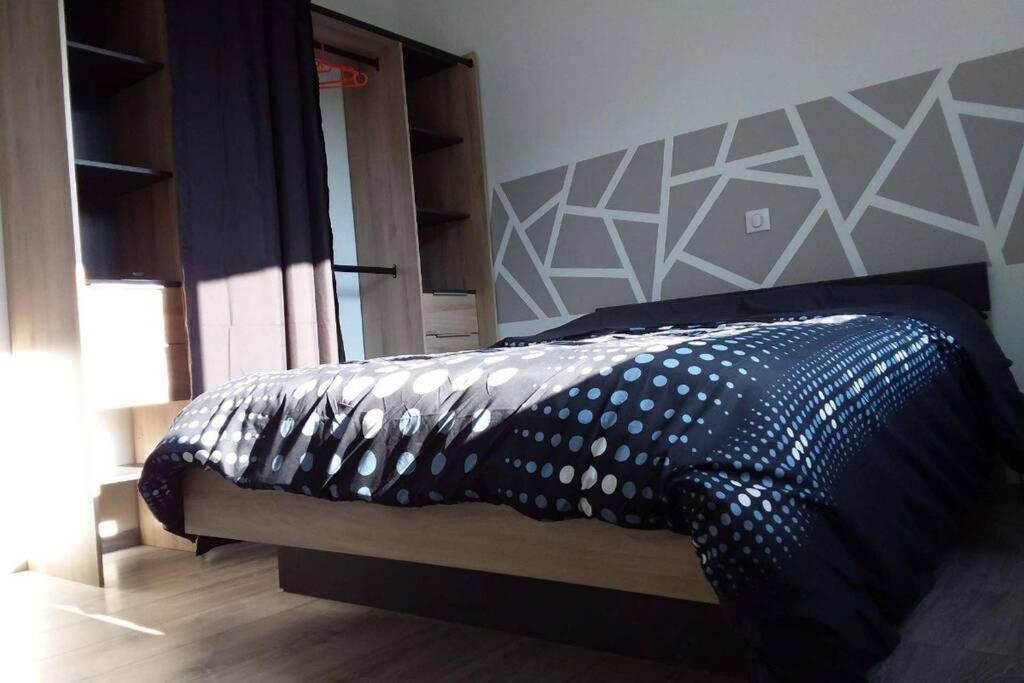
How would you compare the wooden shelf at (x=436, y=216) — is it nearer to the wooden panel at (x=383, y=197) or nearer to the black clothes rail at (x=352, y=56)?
the wooden panel at (x=383, y=197)

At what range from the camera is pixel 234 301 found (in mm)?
2771

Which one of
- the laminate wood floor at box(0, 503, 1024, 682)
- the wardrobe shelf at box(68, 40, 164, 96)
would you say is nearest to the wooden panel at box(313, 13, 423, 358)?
the wardrobe shelf at box(68, 40, 164, 96)

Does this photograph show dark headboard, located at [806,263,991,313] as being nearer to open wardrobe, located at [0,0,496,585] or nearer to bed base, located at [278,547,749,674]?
bed base, located at [278,547,749,674]

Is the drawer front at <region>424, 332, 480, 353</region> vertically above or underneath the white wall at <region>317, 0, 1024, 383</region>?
underneath

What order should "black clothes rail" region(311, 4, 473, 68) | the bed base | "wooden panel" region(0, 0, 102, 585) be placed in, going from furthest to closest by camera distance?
1. "black clothes rail" region(311, 4, 473, 68)
2. "wooden panel" region(0, 0, 102, 585)
3. the bed base

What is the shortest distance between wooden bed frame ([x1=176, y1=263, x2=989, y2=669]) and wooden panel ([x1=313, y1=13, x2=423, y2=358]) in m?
1.79

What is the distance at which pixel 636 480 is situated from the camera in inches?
43.4

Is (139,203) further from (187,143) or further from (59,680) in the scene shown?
(59,680)

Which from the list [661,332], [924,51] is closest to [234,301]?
[661,332]

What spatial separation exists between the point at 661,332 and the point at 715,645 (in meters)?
1.04

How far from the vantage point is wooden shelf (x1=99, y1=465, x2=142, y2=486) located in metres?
2.49

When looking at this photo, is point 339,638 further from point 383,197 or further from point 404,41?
point 404,41

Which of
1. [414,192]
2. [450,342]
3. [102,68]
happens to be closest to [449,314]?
[450,342]

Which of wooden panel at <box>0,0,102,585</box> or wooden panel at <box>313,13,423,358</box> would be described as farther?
wooden panel at <box>313,13,423,358</box>
